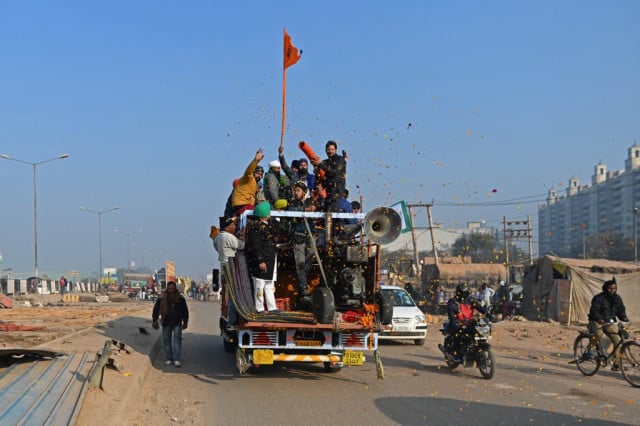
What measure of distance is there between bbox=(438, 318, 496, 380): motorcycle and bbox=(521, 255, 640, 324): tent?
55.0ft

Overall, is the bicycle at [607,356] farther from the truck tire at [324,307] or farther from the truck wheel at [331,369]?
the truck tire at [324,307]

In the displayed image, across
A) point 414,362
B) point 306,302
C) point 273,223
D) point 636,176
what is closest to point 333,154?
point 273,223

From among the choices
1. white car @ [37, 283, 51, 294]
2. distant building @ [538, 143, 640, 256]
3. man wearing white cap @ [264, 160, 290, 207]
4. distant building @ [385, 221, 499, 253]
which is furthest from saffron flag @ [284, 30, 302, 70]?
distant building @ [538, 143, 640, 256]

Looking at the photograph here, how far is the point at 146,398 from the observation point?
33.0 feet

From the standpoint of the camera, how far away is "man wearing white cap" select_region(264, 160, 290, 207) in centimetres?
1293

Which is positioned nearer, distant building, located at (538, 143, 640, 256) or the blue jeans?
the blue jeans

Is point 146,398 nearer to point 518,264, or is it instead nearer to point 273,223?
point 273,223

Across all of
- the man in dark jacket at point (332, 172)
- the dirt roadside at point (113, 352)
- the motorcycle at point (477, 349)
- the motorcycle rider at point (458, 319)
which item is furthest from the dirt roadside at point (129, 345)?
the man in dark jacket at point (332, 172)

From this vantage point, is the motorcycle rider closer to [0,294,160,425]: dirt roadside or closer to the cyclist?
the cyclist

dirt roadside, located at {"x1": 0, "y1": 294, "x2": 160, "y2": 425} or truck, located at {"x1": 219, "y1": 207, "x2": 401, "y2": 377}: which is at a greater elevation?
truck, located at {"x1": 219, "y1": 207, "x2": 401, "y2": 377}

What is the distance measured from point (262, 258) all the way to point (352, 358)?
2.08 m

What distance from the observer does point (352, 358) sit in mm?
11227

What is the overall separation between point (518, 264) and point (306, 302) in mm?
39247

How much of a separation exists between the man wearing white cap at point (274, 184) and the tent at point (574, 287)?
18.7m
